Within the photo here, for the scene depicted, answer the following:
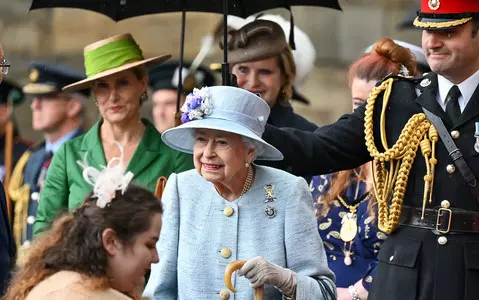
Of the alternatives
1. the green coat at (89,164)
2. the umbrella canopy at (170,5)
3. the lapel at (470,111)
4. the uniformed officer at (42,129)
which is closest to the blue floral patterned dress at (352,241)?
the green coat at (89,164)

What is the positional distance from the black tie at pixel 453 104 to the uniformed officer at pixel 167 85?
174 inches

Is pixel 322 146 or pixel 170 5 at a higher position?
pixel 170 5

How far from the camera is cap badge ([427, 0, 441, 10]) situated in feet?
20.5

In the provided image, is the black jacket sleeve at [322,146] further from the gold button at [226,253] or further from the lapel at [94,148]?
the lapel at [94,148]

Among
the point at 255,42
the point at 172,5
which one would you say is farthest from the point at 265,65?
the point at 172,5

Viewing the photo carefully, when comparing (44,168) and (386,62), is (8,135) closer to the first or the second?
(44,168)

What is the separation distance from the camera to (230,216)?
6.25 metres

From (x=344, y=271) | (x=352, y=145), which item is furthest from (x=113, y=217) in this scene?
(x=344, y=271)

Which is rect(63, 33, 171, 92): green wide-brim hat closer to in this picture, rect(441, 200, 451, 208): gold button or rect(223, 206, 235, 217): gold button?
rect(223, 206, 235, 217): gold button

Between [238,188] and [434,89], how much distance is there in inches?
36.8

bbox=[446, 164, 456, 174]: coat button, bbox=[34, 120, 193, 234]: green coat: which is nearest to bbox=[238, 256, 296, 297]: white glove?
bbox=[446, 164, 456, 174]: coat button

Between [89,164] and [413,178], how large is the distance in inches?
86.7

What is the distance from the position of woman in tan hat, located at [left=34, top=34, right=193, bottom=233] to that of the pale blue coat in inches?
54.1

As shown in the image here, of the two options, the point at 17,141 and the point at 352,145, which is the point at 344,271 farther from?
the point at 17,141
